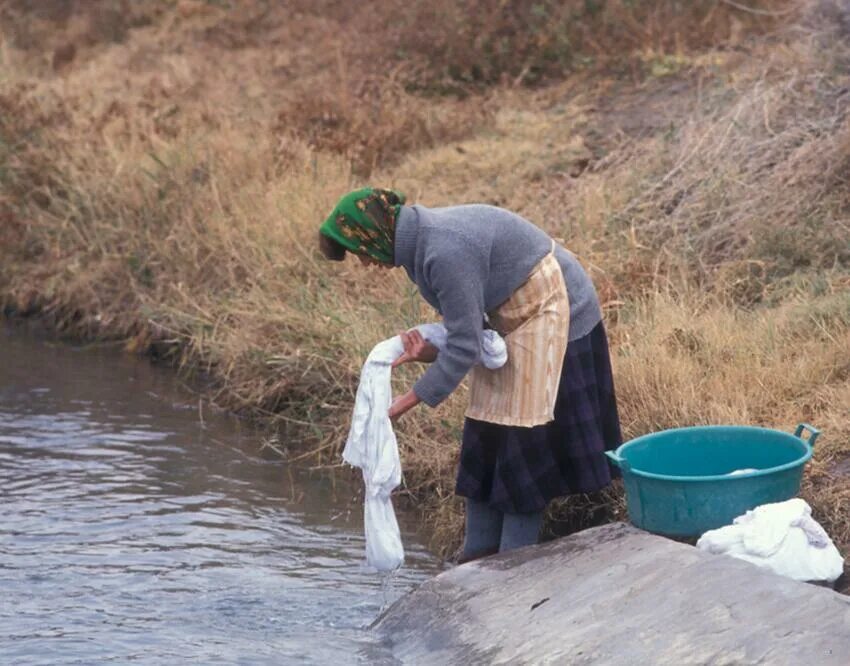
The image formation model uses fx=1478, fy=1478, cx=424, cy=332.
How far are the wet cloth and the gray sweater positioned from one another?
0.06m

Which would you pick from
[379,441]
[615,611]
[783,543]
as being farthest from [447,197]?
[615,611]

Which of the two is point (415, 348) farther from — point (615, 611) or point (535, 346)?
point (615, 611)

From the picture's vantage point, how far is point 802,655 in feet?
12.9

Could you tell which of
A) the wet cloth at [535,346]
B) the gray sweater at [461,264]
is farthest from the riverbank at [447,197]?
the gray sweater at [461,264]

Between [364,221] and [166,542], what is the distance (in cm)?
Result: 239

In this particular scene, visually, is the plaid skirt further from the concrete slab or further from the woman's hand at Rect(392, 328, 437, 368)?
the woman's hand at Rect(392, 328, 437, 368)

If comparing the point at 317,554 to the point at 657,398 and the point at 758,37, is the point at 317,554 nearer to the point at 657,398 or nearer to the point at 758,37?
the point at 657,398

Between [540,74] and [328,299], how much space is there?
4942 mm

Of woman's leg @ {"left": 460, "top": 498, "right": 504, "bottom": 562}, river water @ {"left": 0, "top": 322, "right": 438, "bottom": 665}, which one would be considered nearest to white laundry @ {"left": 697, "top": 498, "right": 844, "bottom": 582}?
woman's leg @ {"left": 460, "top": 498, "right": 504, "bottom": 562}

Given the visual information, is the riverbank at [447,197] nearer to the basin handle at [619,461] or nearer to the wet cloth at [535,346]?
the basin handle at [619,461]

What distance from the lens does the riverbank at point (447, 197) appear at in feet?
21.8

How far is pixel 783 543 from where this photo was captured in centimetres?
460

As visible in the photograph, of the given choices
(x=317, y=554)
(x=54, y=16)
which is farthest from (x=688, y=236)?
(x=54, y=16)

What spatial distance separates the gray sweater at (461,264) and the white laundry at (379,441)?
0.56 feet
